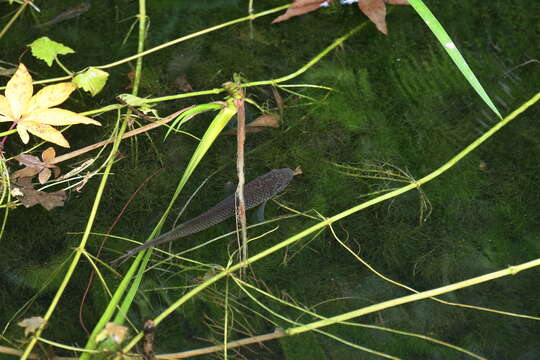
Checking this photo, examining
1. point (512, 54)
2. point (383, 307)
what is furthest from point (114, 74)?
point (512, 54)

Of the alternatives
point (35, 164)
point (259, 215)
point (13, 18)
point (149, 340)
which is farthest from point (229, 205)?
point (13, 18)

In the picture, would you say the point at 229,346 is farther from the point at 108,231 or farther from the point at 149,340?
the point at 108,231

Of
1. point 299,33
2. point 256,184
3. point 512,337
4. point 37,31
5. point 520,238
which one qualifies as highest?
point 37,31

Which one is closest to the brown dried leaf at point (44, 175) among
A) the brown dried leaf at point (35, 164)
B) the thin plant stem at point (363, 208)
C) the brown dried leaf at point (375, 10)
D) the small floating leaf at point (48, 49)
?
the brown dried leaf at point (35, 164)

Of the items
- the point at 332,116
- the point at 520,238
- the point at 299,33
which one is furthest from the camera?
the point at 299,33

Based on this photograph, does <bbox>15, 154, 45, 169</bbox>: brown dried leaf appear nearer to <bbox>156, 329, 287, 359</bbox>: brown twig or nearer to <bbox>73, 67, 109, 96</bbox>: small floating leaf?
<bbox>73, 67, 109, 96</bbox>: small floating leaf

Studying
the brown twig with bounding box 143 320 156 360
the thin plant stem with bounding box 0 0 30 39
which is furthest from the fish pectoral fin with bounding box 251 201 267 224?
the thin plant stem with bounding box 0 0 30 39

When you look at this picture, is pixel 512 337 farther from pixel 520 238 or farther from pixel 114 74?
pixel 114 74
